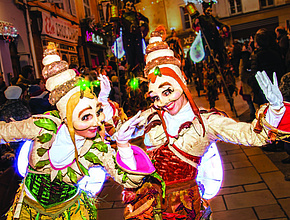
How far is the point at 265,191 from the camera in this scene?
137 inches

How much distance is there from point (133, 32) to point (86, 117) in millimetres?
3344

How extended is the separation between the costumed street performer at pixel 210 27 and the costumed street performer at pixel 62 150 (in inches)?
175

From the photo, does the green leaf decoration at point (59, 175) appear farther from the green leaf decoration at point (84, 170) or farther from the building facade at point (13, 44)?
the building facade at point (13, 44)

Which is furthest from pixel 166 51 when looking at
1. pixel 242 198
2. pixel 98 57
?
pixel 98 57

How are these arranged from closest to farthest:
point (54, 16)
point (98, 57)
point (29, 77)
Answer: point (29, 77), point (54, 16), point (98, 57)

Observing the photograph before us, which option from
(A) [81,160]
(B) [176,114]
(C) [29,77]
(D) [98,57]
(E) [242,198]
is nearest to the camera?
(A) [81,160]

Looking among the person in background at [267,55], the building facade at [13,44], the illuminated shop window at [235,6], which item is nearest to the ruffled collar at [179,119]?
the person in background at [267,55]

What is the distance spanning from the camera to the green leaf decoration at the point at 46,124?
6.56 feet

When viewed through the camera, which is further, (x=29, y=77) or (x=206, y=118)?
(x=29, y=77)

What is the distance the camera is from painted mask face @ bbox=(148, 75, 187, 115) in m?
2.06

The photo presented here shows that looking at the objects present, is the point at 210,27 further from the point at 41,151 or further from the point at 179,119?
the point at 41,151

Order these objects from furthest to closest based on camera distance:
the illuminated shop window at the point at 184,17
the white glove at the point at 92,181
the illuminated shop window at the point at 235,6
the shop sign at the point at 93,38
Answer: the illuminated shop window at the point at 235,6
the shop sign at the point at 93,38
the illuminated shop window at the point at 184,17
the white glove at the point at 92,181

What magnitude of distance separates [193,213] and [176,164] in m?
0.36

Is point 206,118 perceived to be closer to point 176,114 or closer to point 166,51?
point 176,114
